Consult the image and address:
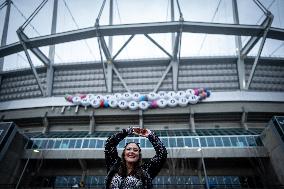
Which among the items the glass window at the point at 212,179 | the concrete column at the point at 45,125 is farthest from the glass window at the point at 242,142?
the concrete column at the point at 45,125

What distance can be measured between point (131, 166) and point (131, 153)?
7.6 inches

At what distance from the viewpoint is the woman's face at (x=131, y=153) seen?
3.41 metres

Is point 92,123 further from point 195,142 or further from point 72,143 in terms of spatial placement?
point 195,142

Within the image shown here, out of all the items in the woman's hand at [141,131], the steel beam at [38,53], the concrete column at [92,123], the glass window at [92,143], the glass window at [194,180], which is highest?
the steel beam at [38,53]

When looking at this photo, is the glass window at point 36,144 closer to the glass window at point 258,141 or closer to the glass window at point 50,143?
the glass window at point 50,143

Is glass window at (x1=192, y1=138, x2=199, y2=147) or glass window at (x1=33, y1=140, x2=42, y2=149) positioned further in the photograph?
glass window at (x1=33, y1=140, x2=42, y2=149)

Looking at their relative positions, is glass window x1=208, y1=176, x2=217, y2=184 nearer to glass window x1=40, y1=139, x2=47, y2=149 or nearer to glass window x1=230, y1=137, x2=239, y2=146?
glass window x1=230, y1=137, x2=239, y2=146

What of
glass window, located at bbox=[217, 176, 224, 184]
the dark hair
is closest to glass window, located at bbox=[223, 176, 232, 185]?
glass window, located at bbox=[217, 176, 224, 184]

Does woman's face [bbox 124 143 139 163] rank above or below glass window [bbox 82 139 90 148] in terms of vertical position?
below

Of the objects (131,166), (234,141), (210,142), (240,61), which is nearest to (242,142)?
(234,141)

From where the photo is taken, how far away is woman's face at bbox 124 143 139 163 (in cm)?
341

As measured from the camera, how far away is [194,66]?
131 ft

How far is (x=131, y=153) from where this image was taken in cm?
344

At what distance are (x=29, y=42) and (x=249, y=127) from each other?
1479 inches
